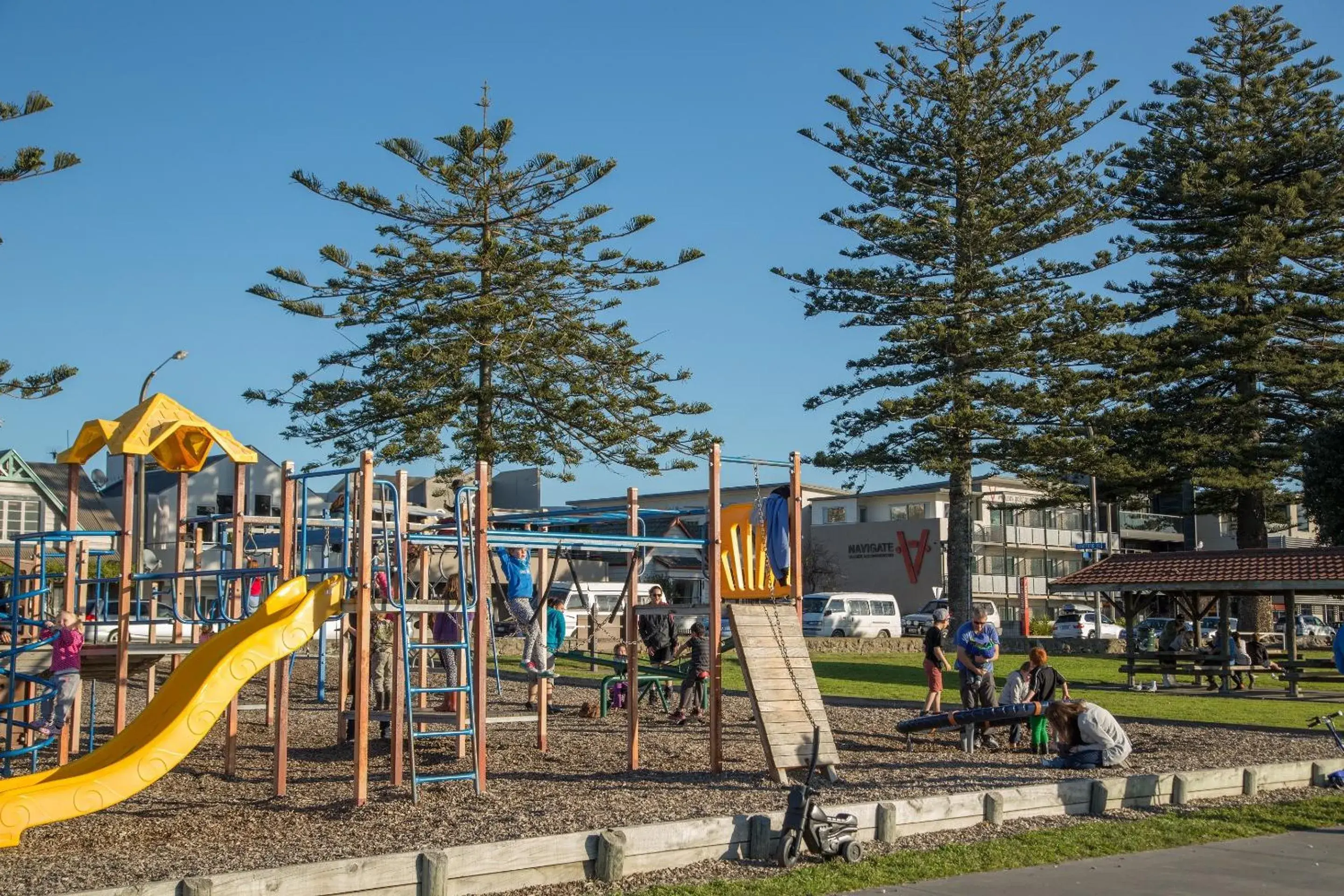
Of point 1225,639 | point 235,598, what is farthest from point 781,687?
point 1225,639

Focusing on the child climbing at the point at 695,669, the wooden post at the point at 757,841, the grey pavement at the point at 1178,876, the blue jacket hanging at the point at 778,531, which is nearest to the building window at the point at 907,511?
the child climbing at the point at 695,669

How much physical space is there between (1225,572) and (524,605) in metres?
16.4

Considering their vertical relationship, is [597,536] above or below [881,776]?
above

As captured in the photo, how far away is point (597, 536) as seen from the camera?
11.9 m

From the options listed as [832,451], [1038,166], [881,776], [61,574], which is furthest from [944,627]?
[1038,166]

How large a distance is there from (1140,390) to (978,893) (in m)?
35.3

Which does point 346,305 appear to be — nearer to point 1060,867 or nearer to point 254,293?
point 254,293

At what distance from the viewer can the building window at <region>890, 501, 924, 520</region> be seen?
6650 centimetres

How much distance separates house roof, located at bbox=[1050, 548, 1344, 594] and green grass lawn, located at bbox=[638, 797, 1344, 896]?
14.6 metres

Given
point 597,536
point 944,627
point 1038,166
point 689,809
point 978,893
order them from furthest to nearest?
point 1038,166, point 944,627, point 597,536, point 689,809, point 978,893

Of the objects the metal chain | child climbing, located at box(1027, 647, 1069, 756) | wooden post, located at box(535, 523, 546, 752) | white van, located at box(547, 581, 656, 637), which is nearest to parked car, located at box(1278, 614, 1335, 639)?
white van, located at box(547, 581, 656, 637)

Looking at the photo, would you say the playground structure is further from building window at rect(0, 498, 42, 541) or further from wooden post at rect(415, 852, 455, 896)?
building window at rect(0, 498, 42, 541)

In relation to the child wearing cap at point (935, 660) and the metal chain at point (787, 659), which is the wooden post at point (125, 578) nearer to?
the metal chain at point (787, 659)

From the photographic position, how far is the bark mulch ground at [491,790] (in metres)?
8.69
